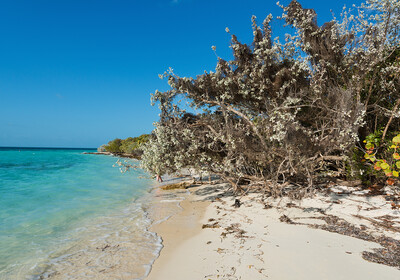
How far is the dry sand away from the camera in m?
3.75

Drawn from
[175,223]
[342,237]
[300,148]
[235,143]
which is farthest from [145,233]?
[300,148]

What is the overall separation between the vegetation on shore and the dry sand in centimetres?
102

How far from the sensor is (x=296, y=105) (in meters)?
7.81

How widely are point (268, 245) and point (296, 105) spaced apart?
4.83m

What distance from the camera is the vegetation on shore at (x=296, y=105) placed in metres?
7.22

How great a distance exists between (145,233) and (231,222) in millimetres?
2388

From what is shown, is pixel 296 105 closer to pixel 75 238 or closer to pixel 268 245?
pixel 268 245

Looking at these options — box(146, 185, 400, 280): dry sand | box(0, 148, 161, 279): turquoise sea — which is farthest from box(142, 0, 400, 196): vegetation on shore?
box(0, 148, 161, 279): turquoise sea

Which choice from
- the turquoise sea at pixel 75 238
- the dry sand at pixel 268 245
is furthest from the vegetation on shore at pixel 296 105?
the turquoise sea at pixel 75 238

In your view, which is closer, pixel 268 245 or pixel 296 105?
pixel 268 245

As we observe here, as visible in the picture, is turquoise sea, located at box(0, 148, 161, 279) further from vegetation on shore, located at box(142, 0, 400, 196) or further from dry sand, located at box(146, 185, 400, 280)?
vegetation on shore, located at box(142, 0, 400, 196)

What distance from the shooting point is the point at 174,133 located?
9.19 metres

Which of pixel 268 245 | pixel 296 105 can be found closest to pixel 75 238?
pixel 268 245

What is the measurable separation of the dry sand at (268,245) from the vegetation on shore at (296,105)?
1022 millimetres
